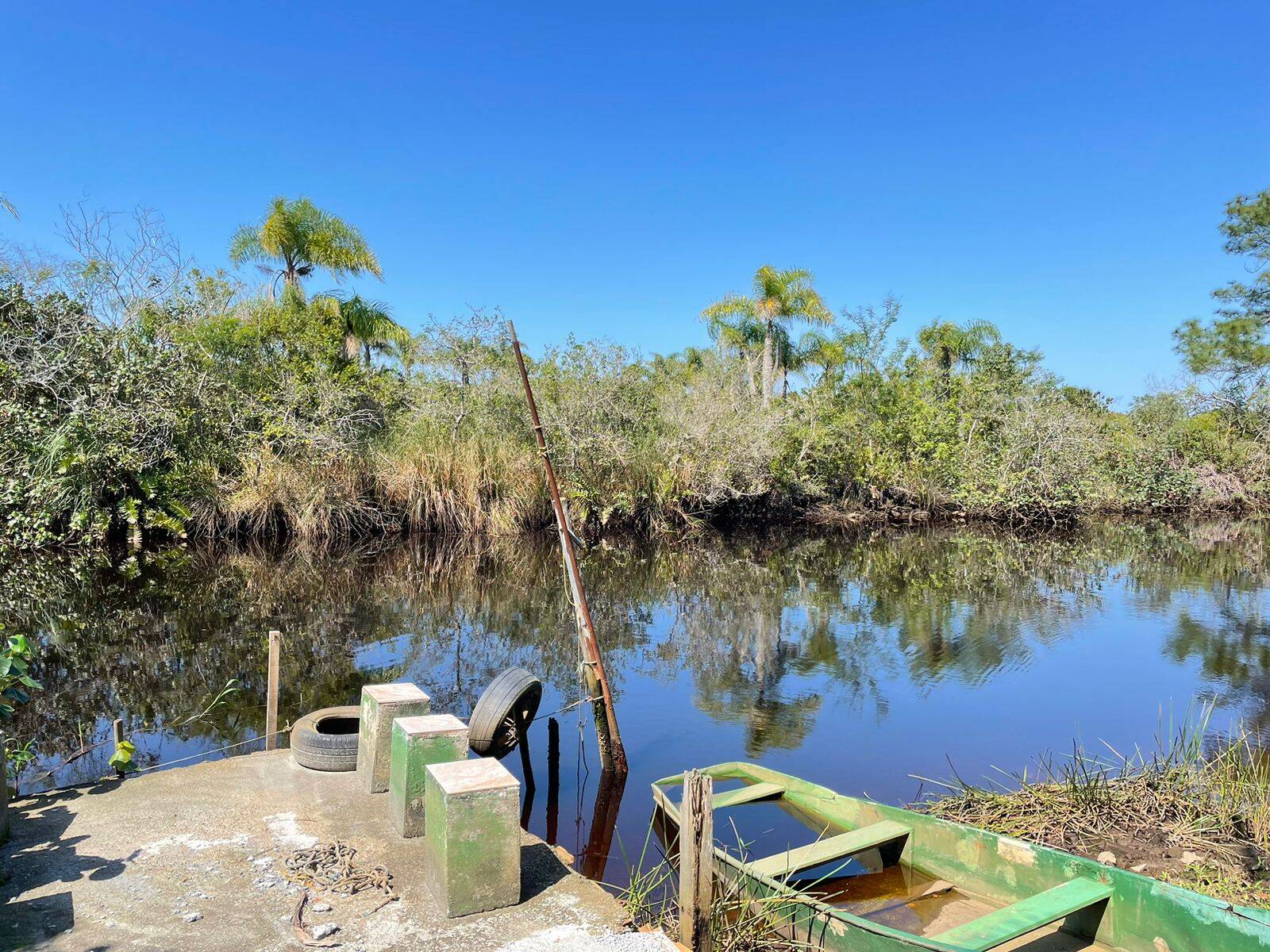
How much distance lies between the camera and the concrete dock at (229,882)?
4016mm

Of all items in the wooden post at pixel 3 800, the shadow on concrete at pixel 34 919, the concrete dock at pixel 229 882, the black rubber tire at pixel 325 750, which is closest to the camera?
the shadow on concrete at pixel 34 919

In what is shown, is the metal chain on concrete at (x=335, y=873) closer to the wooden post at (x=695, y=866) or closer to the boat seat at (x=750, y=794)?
the wooden post at (x=695, y=866)

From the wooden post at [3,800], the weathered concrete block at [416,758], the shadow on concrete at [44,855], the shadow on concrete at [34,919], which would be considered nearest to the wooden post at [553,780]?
the weathered concrete block at [416,758]

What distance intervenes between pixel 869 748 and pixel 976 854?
3579 millimetres

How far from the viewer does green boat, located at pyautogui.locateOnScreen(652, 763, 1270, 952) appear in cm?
412

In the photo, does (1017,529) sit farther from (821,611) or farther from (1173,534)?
(821,611)

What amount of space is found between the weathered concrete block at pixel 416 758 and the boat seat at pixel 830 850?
1.98 meters

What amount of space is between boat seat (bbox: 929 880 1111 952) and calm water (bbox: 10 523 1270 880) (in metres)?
2.33

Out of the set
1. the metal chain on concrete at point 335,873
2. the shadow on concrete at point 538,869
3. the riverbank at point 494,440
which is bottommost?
the shadow on concrete at point 538,869

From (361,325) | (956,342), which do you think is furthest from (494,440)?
(956,342)

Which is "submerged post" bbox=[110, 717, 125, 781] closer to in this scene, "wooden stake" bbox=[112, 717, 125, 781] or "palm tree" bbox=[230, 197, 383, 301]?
"wooden stake" bbox=[112, 717, 125, 781]

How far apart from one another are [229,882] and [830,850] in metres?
3.60

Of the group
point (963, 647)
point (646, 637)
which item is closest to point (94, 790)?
point (646, 637)

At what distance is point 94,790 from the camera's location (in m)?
5.70
